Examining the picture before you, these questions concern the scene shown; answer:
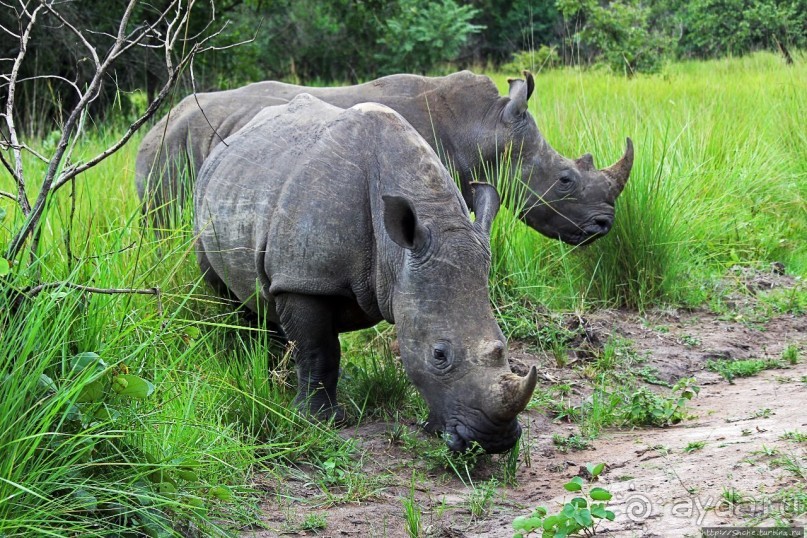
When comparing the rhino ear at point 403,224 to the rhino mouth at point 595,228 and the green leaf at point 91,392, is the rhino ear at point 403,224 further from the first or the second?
the rhino mouth at point 595,228

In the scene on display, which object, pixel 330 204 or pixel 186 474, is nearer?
pixel 186 474

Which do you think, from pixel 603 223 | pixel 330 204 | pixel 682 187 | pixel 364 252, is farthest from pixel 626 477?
pixel 682 187

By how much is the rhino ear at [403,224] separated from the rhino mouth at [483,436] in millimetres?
713

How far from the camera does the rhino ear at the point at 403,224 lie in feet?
13.5

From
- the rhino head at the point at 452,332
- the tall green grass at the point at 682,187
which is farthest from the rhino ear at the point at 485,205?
the tall green grass at the point at 682,187

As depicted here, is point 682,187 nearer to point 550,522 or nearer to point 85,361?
point 550,522

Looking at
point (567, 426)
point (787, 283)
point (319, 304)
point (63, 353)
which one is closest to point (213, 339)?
point (319, 304)

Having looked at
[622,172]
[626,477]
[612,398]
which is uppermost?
[622,172]

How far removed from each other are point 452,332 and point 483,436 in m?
0.41

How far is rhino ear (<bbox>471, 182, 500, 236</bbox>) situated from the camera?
14.6 ft

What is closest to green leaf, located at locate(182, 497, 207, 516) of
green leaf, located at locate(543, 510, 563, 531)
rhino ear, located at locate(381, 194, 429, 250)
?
green leaf, located at locate(543, 510, 563, 531)

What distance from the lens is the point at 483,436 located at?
406 cm

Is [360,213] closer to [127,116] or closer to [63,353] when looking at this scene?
[63,353]

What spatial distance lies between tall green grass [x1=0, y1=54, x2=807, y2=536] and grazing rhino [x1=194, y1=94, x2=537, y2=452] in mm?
243
